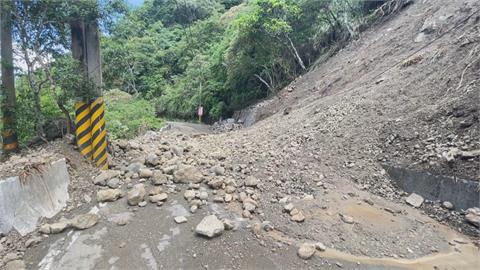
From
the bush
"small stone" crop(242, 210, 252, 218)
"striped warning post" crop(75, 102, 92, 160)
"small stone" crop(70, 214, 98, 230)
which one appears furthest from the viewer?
the bush

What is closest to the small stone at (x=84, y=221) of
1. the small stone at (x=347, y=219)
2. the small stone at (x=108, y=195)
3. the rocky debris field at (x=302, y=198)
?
the rocky debris field at (x=302, y=198)

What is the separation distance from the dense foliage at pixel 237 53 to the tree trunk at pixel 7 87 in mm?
Result: 1506

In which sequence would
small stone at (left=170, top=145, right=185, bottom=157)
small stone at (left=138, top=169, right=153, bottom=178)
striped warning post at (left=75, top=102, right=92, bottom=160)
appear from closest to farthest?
small stone at (left=138, top=169, right=153, bottom=178), striped warning post at (left=75, top=102, right=92, bottom=160), small stone at (left=170, top=145, right=185, bottom=157)

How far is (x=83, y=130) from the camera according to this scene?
4.56 meters

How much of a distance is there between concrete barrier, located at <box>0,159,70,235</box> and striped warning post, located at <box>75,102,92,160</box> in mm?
629

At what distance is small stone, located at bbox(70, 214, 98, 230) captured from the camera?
3275mm

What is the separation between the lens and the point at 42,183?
3568mm

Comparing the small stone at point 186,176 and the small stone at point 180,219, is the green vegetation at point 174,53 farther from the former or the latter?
the small stone at point 180,219

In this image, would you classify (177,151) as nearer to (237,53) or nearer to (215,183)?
(215,183)

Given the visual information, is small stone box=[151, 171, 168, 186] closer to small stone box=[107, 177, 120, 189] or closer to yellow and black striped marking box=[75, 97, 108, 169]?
small stone box=[107, 177, 120, 189]

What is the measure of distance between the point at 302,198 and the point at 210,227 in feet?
4.31

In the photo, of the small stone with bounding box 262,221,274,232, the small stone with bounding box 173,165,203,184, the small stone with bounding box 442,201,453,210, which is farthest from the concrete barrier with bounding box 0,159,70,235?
the small stone with bounding box 442,201,453,210

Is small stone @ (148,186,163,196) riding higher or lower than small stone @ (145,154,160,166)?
lower

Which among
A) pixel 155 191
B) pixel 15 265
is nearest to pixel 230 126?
pixel 155 191
